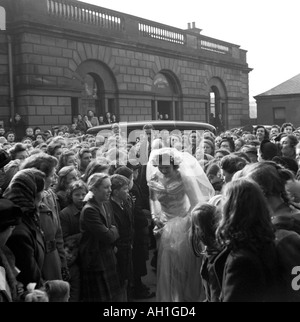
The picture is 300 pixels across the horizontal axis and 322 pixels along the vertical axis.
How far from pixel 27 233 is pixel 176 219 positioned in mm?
1981

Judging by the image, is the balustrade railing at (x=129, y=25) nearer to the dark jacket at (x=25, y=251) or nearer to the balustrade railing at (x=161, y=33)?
the balustrade railing at (x=161, y=33)

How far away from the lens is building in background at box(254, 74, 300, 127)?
110ft

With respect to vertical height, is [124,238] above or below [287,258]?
below

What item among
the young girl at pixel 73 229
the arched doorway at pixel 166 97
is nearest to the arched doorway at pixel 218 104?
the arched doorway at pixel 166 97

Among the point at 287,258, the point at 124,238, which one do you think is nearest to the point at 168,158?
the point at 124,238

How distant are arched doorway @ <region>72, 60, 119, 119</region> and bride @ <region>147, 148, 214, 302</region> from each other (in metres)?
13.9

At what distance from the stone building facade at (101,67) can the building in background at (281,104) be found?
6.67m

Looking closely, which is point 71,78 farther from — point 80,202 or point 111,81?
point 80,202

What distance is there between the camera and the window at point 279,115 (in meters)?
34.6

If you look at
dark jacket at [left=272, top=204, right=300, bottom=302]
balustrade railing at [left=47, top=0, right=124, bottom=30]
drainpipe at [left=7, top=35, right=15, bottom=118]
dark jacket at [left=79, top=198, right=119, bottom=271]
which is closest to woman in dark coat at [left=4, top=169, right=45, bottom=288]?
dark jacket at [left=79, top=198, right=119, bottom=271]

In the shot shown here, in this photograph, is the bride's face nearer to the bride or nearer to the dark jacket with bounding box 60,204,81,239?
the bride

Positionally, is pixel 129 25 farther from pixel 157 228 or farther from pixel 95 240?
pixel 95 240

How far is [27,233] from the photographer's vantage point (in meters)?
3.41

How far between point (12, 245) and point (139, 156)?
4.64m
